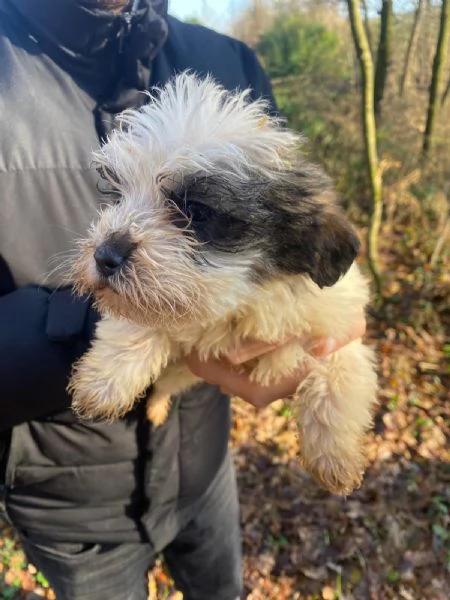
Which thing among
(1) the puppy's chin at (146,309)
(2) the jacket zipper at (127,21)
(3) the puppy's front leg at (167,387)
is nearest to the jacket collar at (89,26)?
(2) the jacket zipper at (127,21)

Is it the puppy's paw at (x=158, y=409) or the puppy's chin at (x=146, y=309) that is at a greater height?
the puppy's chin at (x=146, y=309)

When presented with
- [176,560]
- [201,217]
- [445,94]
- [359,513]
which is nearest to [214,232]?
[201,217]

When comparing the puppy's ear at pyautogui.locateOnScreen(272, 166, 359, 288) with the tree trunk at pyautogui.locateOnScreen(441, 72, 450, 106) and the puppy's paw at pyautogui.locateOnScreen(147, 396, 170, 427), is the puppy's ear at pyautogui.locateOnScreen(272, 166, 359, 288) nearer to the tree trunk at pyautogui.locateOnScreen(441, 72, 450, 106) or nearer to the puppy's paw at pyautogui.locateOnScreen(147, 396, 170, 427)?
the puppy's paw at pyautogui.locateOnScreen(147, 396, 170, 427)

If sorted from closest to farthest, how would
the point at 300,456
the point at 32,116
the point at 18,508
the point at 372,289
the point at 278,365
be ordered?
1. the point at 32,116
2. the point at 18,508
3. the point at 278,365
4. the point at 300,456
5. the point at 372,289

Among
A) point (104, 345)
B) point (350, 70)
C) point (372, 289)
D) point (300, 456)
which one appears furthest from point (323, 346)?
point (350, 70)

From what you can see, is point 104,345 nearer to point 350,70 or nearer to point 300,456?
point 300,456

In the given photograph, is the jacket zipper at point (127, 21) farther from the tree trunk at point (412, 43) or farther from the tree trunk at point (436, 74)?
the tree trunk at point (412, 43)
